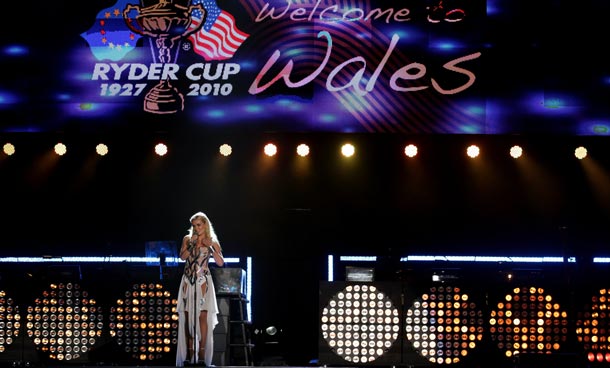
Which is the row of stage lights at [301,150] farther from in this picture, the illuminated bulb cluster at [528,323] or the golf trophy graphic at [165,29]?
the illuminated bulb cluster at [528,323]

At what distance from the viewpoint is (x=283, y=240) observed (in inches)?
526

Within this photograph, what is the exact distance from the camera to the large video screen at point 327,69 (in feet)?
40.0

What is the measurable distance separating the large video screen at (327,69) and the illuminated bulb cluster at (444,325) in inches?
83.4

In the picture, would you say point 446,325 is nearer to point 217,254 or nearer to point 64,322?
point 217,254

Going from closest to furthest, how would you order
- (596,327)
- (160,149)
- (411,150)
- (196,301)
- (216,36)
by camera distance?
(196,301) < (596,327) < (216,36) < (411,150) < (160,149)

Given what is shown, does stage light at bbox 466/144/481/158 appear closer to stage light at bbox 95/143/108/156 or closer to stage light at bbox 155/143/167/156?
stage light at bbox 155/143/167/156

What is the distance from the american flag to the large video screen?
12 mm

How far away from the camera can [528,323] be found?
11.3 metres

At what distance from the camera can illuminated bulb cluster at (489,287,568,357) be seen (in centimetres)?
1130

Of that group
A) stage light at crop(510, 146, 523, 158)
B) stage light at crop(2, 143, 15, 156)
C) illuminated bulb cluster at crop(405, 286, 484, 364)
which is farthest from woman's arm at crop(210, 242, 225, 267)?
stage light at crop(510, 146, 523, 158)

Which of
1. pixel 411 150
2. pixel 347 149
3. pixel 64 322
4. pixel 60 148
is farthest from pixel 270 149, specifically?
pixel 64 322

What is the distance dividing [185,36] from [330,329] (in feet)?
13.2

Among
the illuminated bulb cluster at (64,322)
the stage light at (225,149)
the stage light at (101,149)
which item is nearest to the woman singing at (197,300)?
the illuminated bulb cluster at (64,322)

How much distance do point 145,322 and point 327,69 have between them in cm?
370
